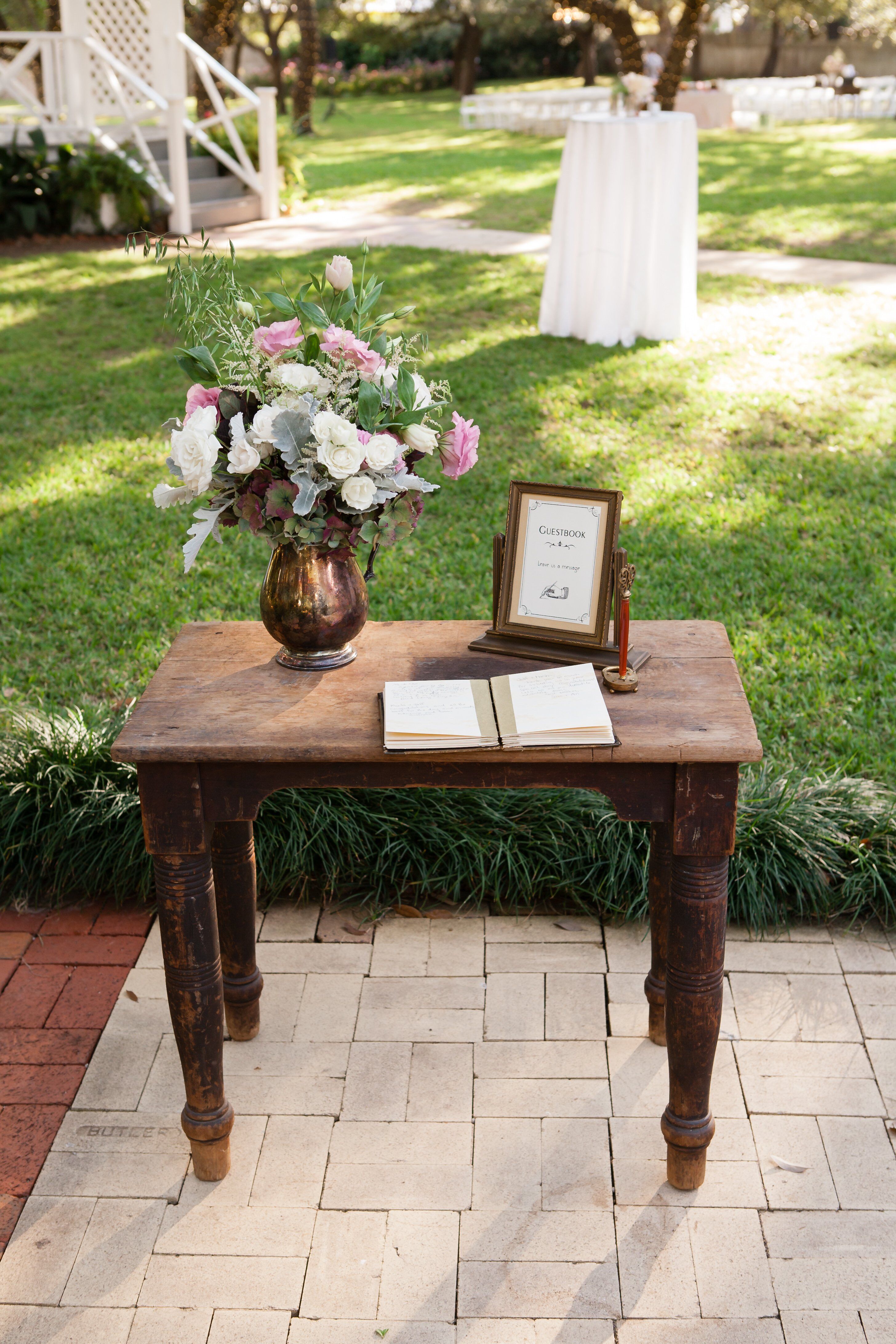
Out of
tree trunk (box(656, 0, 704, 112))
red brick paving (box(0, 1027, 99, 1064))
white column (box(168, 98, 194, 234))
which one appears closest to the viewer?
red brick paving (box(0, 1027, 99, 1064))

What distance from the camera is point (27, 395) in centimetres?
712

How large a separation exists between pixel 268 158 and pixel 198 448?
11234 mm

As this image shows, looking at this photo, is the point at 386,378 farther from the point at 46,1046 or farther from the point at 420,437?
the point at 46,1046

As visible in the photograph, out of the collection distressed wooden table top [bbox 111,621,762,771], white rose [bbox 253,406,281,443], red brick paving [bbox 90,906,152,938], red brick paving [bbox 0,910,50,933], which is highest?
white rose [bbox 253,406,281,443]

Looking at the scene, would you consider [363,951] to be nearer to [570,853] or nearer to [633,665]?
[570,853]

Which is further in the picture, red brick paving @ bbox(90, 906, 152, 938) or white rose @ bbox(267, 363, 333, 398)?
red brick paving @ bbox(90, 906, 152, 938)

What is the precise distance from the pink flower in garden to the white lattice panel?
11268 mm

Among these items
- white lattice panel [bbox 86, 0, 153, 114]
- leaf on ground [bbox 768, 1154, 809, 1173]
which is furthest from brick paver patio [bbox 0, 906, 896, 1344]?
white lattice panel [bbox 86, 0, 153, 114]

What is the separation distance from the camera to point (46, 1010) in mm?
2939

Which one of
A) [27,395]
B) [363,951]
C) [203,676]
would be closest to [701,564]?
[363,951]

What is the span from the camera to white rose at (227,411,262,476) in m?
2.07

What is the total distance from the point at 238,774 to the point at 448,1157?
0.94 metres

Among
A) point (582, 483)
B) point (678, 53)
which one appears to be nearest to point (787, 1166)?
point (582, 483)

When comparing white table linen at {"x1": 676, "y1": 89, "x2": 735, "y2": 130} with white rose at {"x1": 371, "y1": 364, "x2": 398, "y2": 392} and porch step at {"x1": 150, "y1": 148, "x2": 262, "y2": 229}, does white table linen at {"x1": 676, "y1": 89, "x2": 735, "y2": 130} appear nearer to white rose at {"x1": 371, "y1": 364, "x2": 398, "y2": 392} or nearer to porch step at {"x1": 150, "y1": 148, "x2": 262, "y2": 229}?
porch step at {"x1": 150, "y1": 148, "x2": 262, "y2": 229}
